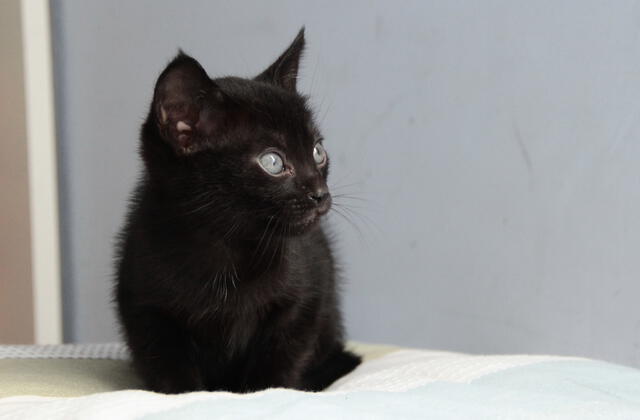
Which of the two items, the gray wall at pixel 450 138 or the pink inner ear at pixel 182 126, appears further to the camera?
the gray wall at pixel 450 138

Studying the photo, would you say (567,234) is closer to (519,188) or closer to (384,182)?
(519,188)

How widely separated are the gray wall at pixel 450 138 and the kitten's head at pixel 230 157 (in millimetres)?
708

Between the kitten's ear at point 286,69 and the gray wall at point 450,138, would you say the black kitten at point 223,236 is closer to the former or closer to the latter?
the kitten's ear at point 286,69

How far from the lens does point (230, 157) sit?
121cm

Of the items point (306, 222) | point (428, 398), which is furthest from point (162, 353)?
point (428, 398)

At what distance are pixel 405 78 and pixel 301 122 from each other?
69cm

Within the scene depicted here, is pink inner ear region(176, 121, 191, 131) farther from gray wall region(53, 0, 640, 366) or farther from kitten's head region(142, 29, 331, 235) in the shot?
gray wall region(53, 0, 640, 366)

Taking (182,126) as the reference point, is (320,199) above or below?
below

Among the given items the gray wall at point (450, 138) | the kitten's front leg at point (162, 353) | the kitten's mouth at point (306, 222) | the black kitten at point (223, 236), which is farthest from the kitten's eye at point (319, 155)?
the gray wall at point (450, 138)

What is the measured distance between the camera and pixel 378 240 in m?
1.98

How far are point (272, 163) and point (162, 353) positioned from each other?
0.35m

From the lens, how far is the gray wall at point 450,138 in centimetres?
174

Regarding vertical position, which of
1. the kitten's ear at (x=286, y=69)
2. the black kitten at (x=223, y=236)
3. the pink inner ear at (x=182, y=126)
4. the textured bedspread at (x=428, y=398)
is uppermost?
the kitten's ear at (x=286, y=69)

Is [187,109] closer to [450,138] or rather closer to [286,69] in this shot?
[286,69]
